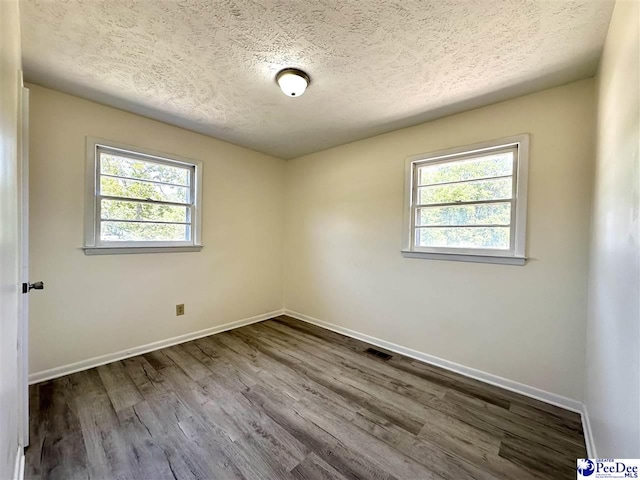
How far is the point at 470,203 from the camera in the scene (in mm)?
2428

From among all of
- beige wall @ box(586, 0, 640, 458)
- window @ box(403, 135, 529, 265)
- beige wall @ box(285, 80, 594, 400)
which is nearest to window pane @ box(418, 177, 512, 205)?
window @ box(403, 135, 529, 265)

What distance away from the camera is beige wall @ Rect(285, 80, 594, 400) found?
1968mm

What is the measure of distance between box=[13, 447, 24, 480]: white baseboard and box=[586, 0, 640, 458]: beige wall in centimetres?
253

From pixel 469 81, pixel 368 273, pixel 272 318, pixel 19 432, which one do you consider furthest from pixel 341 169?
pixel 19 432

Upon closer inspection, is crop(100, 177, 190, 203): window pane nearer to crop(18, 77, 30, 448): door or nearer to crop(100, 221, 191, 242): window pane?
crop(100, 221, 191, 242): window pane

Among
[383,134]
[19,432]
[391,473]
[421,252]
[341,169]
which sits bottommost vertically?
[391,473]

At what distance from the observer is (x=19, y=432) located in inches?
54.5

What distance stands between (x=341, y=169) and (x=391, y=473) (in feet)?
9.68

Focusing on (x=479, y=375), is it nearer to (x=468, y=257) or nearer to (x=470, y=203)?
(x=468, y=257)

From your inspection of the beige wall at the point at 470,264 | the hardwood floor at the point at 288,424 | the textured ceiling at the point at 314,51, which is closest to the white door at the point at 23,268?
the hardwood floor at the point at 288,424

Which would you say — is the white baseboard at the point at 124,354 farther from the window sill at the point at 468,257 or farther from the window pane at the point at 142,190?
the window sill at the point at 468,257

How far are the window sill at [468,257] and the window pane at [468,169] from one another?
0.72 metres

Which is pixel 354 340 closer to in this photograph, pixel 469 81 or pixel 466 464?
pixel 466 464

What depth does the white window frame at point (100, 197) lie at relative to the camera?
2375 mm
